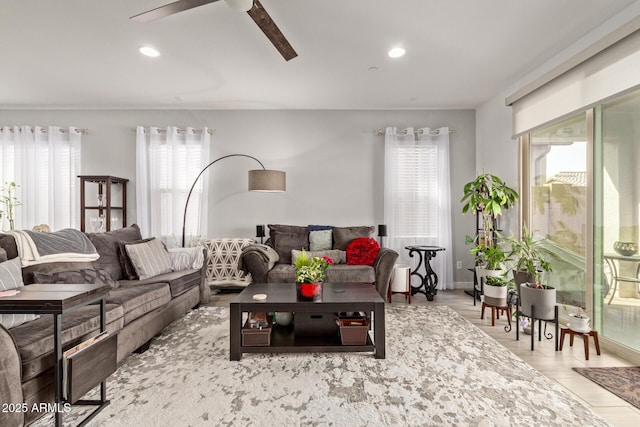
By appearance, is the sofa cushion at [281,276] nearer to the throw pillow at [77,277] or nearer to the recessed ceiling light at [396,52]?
the throw pillow at [77,277]

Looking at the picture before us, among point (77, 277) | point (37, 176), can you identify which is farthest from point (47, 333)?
point (37, 176)

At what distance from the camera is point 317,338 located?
2498 mm

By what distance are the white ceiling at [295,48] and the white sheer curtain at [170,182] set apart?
1.82 feet

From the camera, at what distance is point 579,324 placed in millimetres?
2455

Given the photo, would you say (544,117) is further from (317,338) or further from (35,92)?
(35,92)

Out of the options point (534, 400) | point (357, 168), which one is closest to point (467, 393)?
point (534, 400)

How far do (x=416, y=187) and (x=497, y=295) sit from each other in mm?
2105

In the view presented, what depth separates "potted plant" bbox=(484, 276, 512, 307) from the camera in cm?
314

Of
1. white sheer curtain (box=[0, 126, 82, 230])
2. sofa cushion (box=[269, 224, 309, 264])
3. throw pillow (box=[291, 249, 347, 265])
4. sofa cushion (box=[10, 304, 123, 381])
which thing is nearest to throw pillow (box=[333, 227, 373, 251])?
throw pillow (box=[291, 249, 347, 265])

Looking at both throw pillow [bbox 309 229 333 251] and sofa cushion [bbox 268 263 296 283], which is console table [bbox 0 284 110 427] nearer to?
sofa cushion [bbox 268 263 296 283]

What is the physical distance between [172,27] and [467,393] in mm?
3584

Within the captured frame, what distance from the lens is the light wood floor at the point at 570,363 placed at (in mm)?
1764

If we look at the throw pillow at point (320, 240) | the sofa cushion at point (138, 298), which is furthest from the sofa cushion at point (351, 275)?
the sofa cushion at point (138, 298)

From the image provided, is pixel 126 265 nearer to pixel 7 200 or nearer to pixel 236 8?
pixel 236 8
